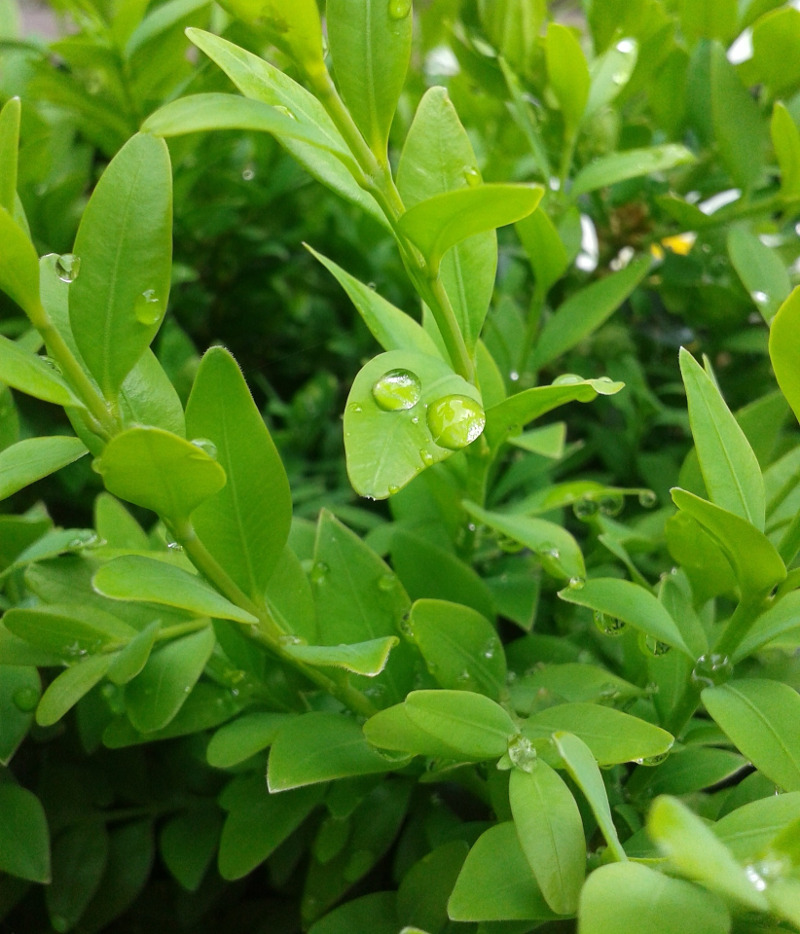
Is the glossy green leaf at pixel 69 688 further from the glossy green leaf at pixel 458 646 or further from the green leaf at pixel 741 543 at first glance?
the green leaf at pixel 741 543

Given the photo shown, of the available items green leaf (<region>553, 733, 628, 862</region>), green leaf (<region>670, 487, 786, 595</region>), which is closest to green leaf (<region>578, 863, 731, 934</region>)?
green leaf (<region>553, 733, 628, 862</region>)

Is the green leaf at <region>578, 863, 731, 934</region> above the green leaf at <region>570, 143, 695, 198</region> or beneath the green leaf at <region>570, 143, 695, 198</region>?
beneath

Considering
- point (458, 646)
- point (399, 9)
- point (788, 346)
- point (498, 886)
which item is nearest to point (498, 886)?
point (498, 886)

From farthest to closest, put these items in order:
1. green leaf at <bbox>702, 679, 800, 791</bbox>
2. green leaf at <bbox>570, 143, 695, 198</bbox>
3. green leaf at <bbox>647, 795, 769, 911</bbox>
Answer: green leaf at <bbox>570, 143, 695, 198</bbox>, green leaf at <bbox>702, 679, 800, 791</bbox>, green leaf at <bbox>647, 795, 769, 911</bbox>

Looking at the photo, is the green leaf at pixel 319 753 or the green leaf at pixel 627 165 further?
the green leaf at pixel 627 165

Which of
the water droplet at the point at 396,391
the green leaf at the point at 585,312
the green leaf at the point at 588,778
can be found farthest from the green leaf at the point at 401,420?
the green leaf at the point at 585,312

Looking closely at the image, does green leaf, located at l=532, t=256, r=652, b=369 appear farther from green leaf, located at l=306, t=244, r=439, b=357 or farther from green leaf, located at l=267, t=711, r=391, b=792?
green leaf, located at l=267, t=711, r=391, b=792
